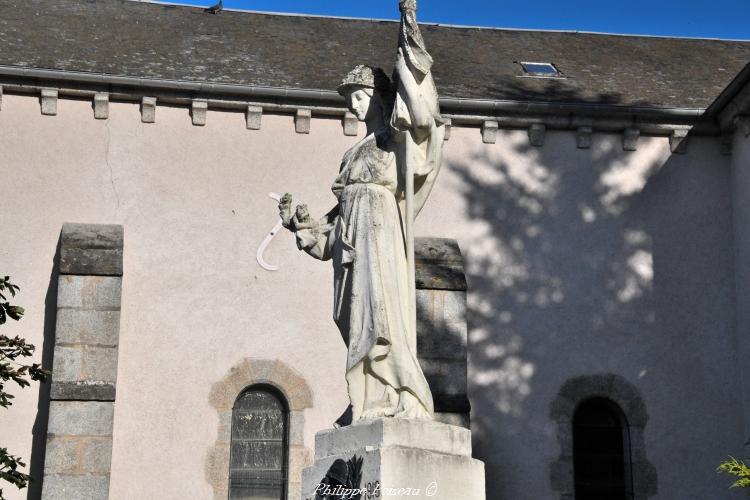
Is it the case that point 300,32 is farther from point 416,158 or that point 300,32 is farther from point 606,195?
point 416,158

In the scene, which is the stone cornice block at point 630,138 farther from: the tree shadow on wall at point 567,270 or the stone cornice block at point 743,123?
the stone cornice block at point 743,123

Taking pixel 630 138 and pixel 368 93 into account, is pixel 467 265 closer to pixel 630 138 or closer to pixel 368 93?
pixel 630 138

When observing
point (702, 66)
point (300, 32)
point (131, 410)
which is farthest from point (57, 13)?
point (702, 66)

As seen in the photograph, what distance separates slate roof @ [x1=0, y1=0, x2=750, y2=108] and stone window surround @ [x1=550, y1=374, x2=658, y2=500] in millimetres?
3192

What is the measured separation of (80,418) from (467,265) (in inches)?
A: 177

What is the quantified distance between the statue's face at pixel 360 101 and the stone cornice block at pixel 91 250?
6511 millimetres

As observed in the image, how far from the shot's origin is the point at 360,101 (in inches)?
271

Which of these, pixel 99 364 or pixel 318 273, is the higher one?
pixel 318 273

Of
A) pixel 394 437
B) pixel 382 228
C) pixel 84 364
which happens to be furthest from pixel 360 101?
pixel 84 364

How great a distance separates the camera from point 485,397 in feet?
45.9

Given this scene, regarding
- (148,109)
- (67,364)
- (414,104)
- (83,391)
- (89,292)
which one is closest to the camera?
(414,104)

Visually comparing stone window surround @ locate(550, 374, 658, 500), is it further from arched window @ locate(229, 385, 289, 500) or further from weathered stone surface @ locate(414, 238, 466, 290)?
arched window @ locate(229, 385, 289, 500)

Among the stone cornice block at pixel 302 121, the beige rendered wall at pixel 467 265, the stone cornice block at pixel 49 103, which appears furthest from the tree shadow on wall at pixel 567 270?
the stone cornice block at pixel 49 103

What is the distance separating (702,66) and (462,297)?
590cm
